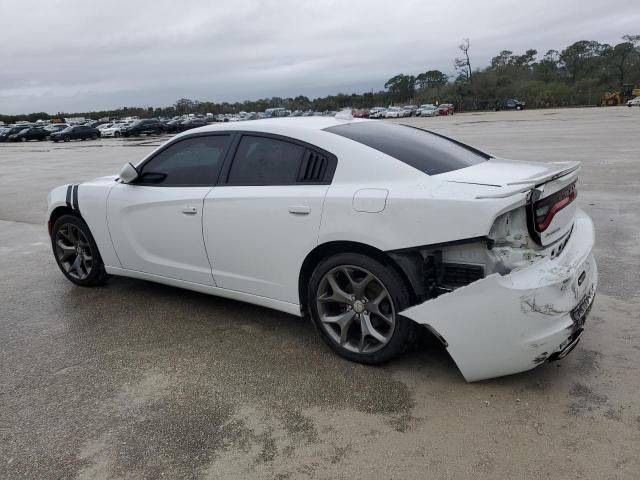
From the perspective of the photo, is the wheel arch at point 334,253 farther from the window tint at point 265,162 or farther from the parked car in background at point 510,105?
the parked car in background at point 510,105

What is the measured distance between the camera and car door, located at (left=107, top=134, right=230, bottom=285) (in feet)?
13.4

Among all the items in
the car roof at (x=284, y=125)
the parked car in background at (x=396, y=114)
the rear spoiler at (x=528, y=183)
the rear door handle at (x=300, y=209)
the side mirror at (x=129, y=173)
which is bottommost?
the parked car in background at (x=396, y=114)

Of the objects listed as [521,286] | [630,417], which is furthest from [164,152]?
[630,417]

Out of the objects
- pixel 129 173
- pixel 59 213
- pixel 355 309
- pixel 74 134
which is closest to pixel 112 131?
pixel 74 134

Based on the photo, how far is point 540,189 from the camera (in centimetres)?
295

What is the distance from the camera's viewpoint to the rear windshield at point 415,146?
11.3 feet

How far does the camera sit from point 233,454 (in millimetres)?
2686

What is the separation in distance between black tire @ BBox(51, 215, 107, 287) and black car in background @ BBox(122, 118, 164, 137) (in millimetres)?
45900

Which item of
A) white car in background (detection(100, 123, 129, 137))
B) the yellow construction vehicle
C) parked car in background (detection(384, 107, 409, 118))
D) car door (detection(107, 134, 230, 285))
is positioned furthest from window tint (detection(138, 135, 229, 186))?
the yellow construction vehicle

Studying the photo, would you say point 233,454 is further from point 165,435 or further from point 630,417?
point 630,417

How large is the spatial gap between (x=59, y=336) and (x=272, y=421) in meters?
2.22

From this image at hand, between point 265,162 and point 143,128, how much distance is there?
48408 millimetres

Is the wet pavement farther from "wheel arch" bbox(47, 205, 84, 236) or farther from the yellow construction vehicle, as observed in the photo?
the yellow construction vehicle

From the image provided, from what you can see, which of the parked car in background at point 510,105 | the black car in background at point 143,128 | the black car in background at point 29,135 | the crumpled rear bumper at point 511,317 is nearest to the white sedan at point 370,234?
the crumpled rear bumper at point 511,317
